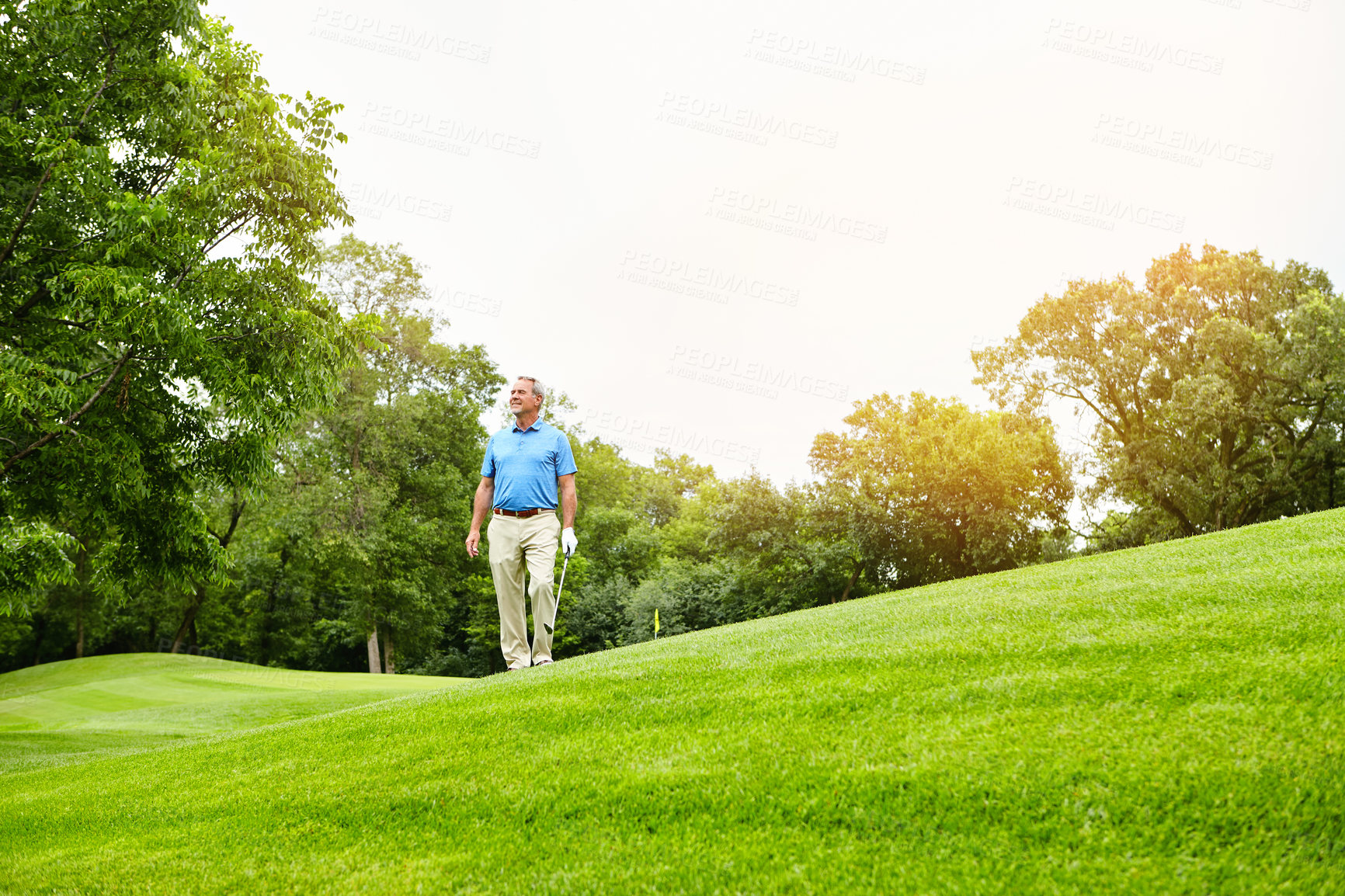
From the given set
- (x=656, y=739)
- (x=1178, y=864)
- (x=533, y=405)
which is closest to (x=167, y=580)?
(x=533, y=405)

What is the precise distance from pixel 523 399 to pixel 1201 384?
101 ft

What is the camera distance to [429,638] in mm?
40094

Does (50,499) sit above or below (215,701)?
above

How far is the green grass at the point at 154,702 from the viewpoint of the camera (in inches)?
437

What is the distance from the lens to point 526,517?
8875 millimetres

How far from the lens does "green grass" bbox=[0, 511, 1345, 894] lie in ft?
8.96

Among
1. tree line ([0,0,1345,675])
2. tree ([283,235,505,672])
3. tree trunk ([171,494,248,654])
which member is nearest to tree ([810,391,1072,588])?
tree line ([0,0,1345,675])

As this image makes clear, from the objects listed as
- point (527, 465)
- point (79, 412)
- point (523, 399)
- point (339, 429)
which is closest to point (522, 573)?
point (527, 465)

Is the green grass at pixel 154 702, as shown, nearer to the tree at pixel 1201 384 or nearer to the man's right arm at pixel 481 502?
the man's right arm at pixel 481 502

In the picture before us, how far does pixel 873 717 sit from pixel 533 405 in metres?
6.16

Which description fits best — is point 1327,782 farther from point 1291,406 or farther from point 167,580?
point 1291,406

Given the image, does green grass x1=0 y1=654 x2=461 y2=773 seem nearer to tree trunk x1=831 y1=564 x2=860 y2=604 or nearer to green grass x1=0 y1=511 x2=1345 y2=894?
green grass x1=0 y1=511 x2=1345 y2=894

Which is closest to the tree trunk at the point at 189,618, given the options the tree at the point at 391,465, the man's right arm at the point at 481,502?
the tree at the point at 391,465

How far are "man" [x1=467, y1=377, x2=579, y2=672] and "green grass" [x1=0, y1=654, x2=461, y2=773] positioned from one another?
3.66 metres
